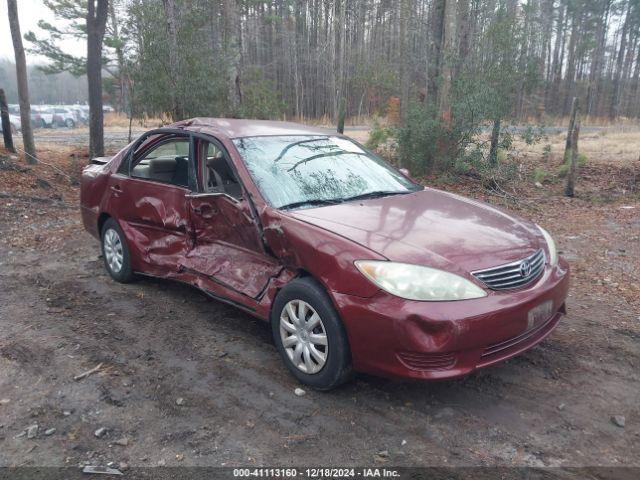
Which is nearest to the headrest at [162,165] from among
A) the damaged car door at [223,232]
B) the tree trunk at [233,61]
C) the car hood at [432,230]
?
the damaged car door at [223,232]

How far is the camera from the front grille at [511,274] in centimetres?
297

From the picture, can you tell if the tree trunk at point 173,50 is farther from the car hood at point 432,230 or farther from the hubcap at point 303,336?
the hubcap at point 303,336

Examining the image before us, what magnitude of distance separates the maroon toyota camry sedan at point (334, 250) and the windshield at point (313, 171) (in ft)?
0.05

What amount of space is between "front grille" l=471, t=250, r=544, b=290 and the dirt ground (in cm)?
70

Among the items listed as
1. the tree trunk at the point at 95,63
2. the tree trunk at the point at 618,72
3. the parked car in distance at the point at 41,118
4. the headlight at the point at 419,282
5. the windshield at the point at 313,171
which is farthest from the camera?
the tree trunk at the point at 618,72

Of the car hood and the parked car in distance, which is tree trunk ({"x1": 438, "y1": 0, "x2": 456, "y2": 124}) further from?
the parked car in distance

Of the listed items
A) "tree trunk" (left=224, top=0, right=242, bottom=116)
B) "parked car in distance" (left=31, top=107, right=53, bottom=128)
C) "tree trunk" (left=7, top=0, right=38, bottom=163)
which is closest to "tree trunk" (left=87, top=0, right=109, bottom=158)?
"tree trunk" (left=7, top=0, right=38, bottom=163)

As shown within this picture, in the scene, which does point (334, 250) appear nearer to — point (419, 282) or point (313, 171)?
point (419, 282)

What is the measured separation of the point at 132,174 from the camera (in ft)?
16.4

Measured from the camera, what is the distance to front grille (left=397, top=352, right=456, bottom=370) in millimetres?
2838

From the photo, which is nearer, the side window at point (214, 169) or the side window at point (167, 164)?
the side window at point (214, 169)

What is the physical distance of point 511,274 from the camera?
10.1 feet

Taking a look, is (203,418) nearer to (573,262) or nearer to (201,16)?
(573,262)

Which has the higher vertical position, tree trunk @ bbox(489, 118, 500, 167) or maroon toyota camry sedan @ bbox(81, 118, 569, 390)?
tree trunk @ bbox(489, 118, 500, 167)
